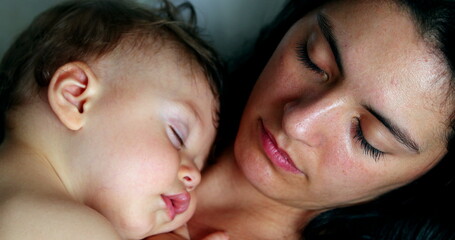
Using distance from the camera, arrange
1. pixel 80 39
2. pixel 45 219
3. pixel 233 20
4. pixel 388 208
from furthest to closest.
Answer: pixel 233 20 → pixel 388 208 → pixel 80 39 → pixel 45 219

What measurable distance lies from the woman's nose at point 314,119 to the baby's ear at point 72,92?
18.4 inches

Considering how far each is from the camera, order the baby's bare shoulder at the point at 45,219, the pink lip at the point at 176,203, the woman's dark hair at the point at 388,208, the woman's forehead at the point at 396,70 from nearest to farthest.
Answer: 1. the baby's bare shoulder at the point at 45,219
2. the woman's forehead at the point at 396,70
3. the pink lip at the point at 176,203
4. the woman's dark hair at the point at 388,208

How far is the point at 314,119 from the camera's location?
112cm

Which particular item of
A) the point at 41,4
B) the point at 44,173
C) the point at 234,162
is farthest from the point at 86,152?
the point at 41,4

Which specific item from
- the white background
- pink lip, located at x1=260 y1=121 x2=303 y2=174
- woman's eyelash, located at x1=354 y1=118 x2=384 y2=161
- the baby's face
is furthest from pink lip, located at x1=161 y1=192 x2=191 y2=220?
the white background

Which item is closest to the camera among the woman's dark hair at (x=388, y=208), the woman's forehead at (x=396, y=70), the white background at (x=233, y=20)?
the woman's forehead at (x=396, y=70)

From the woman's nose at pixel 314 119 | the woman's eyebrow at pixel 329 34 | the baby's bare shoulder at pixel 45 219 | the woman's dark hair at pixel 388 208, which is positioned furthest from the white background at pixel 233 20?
the baby's bare shoulder at pixel 45 219

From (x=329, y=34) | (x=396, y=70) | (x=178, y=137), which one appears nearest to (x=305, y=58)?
(x=329, y=34)

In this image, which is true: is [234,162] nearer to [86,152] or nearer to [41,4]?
[86,152]

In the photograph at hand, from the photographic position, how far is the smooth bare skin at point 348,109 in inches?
41.7

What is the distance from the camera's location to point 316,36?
1193 millimetres

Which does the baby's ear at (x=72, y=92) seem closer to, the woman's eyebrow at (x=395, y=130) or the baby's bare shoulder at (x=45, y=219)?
the baby's bare shoulder at (x=45, y=219)

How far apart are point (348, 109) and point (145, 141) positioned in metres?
0.48

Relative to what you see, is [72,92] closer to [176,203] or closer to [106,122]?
[106,122]
